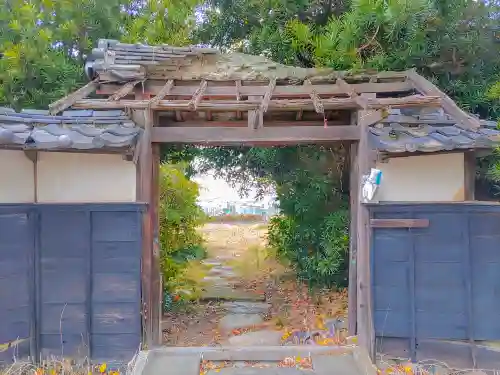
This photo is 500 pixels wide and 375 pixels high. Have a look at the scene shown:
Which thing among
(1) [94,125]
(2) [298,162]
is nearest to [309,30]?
(2) [298,162]

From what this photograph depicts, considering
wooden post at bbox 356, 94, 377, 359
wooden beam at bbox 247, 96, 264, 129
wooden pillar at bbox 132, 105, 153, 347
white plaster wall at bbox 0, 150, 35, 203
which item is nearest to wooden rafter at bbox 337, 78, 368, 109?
wooden post at bbox 356, 94, 377, 359

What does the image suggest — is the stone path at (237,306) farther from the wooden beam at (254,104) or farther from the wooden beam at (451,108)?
the wooden beam at (451,108)

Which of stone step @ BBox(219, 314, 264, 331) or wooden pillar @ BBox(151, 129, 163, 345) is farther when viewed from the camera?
stone step @ BBox(219, 314, 264, 331)

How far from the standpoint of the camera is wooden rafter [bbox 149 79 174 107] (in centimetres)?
556

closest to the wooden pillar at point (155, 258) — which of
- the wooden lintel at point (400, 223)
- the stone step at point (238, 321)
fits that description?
the stone step at point (238, 321)

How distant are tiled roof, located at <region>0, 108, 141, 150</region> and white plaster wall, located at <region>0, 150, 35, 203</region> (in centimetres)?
60

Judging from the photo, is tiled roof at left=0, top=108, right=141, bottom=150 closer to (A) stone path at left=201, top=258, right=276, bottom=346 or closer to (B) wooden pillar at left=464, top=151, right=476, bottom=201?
(A) stone path at left=201, top=258, right=276, bottom=346

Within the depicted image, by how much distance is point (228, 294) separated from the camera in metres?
12.0

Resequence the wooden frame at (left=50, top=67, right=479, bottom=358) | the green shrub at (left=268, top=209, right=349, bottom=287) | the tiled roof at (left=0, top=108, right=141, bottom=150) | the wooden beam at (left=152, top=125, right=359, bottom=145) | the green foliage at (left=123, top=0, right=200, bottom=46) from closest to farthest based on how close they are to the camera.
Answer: the tiled roof at (left=0, top=108, right=141, bottom=150) → the wooden frame at (left=50, top=67, right=479, bottom=358) → the wooden beam at (left=152, top=125, right=359, bottom=145) → the green shrub at (left=268, top=209, right=349, bottom=287) → the green foliage at (left=123, top=0, right=200, bottom=46)

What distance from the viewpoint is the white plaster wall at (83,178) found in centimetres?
628

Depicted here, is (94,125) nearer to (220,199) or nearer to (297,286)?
(297,286)

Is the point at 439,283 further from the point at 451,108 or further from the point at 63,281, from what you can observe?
the point at 63,281

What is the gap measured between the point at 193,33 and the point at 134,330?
26.1 ft

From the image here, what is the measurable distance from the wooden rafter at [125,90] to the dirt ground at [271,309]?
182 inches
